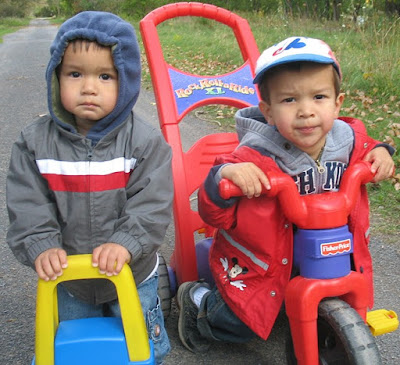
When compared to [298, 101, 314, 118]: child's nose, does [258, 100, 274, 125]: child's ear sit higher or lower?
lower

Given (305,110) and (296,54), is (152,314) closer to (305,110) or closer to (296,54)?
(305,110)

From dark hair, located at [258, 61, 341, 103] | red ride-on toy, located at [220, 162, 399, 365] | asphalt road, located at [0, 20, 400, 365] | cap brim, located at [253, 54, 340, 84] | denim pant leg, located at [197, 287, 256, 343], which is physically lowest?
asphalt road, located at [0, 20, 400, 365]

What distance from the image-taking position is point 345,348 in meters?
1.74

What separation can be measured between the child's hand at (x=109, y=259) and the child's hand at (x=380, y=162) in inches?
37.4

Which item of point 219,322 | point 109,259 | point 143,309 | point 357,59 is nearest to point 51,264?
point 109,259

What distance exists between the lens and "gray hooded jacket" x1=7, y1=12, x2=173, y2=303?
72.8 inches

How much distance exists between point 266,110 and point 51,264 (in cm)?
97

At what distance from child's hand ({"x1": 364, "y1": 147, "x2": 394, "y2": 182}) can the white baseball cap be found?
35 cm

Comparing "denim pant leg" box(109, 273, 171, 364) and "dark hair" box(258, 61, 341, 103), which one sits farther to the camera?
"denim pant leg" box(109, 273, 171, 364)

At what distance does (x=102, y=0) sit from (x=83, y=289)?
1181 inches

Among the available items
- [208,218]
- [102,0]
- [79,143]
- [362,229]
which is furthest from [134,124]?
[102,0]

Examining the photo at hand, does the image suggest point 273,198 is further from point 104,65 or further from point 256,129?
point 104,65

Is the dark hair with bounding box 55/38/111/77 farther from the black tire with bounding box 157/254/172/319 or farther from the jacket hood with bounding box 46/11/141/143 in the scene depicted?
the black tire with bounding box 157/254/172/319

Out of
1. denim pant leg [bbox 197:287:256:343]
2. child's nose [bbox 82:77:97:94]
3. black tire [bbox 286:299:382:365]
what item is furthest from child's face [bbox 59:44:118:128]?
black tire [bbox 286:299:382:365]
